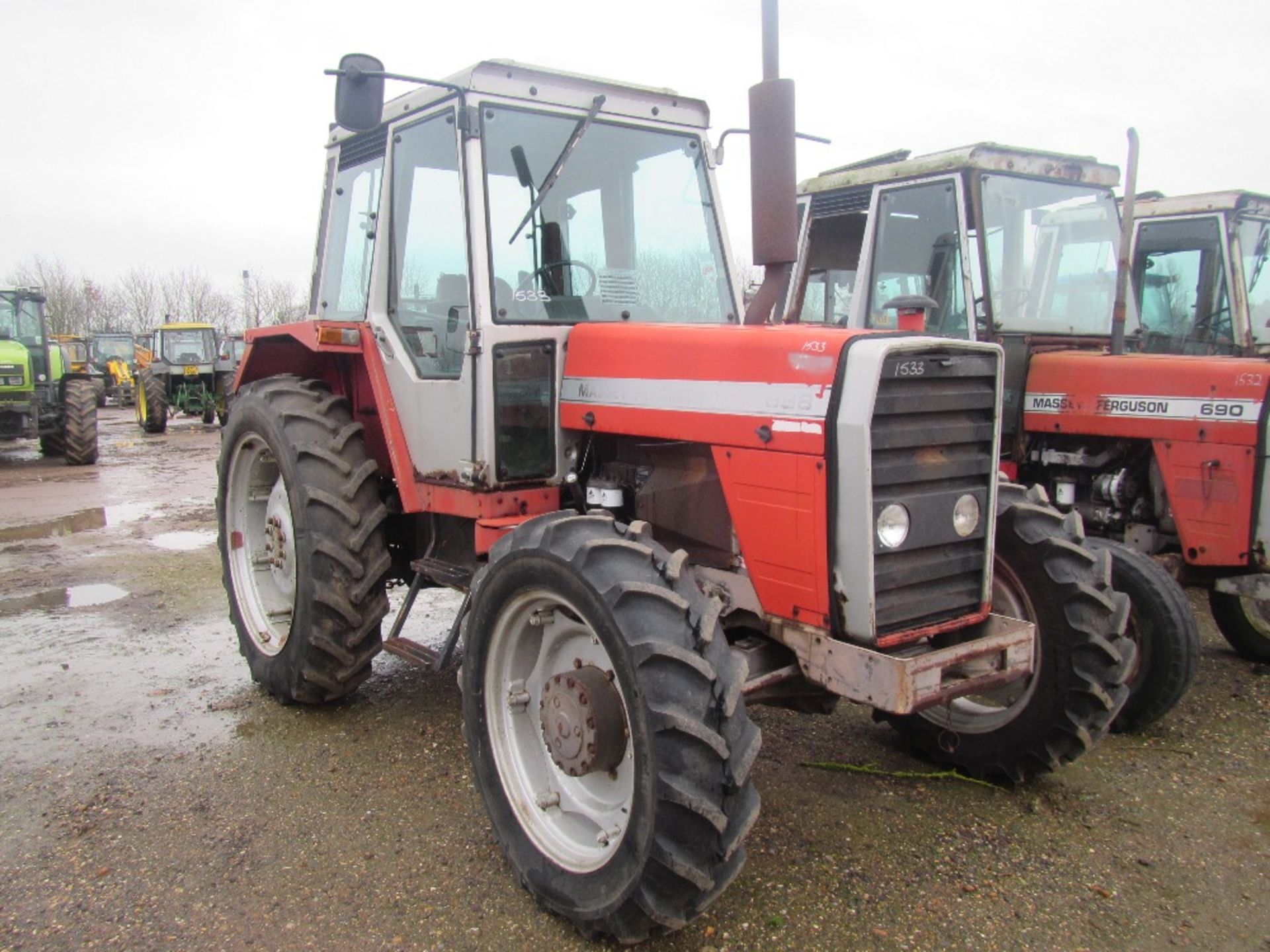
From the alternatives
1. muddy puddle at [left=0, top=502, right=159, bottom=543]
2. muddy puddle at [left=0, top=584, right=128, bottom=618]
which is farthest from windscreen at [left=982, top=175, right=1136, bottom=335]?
muddy puddle at [left=0, top=502, right=159, bottom=543]

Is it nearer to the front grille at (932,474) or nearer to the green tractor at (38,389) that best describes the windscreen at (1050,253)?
the front grille at (932,474)

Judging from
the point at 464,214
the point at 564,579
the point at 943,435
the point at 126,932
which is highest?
the point at 464,214

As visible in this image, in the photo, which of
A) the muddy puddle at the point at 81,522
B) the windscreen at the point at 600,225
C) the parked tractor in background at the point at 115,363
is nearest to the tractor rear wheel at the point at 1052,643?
the windscreen at the point at 600,225

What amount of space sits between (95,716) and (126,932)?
1.87m

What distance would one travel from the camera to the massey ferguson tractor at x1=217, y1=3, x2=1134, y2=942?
265 centimetres

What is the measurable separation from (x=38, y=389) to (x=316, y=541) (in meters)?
13.7

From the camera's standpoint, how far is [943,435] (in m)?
2.90

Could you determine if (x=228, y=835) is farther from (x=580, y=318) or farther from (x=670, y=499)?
(x=580, y=318)

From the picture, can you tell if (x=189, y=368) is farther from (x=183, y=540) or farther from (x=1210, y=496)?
(x=1210, y=496)

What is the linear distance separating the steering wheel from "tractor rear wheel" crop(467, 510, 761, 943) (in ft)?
3.16

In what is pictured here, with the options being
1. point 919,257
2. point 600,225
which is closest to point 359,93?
point 600,225

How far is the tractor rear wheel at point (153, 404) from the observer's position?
2103cm

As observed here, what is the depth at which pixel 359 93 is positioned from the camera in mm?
3191

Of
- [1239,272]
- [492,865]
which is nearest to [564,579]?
[492,865]
